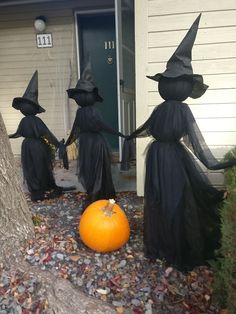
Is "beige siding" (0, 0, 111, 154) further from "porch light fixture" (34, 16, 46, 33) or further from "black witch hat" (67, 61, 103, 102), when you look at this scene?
"black witch hat" (67, 61, 103, 102)

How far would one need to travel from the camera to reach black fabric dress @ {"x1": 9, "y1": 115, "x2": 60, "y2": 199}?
425 centimetres

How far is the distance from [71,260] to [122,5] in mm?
3994

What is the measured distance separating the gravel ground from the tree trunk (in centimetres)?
13

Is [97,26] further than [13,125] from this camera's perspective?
No

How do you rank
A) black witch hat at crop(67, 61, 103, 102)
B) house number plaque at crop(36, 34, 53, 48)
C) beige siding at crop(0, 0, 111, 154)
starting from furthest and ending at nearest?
house number plaque at crop(36, 34, 53, 48) < beige siding at crop(0, 0, 111, 154) < black witch hat at crop(67, 61, 103, 102)

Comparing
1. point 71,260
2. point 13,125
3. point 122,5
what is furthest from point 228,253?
point 13,125

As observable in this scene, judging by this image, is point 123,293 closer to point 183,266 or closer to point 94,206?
point 183,266

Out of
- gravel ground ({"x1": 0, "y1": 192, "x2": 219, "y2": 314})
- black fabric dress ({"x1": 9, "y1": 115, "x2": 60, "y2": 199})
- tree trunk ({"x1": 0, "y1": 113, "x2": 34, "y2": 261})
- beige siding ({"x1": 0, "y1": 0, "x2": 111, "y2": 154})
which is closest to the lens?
gravel ground ({"x1": 0, "y1": 192, "x2": 219, "y2": 314})

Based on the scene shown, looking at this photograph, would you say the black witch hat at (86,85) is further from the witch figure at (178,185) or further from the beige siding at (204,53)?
the witch figure at (178,185)

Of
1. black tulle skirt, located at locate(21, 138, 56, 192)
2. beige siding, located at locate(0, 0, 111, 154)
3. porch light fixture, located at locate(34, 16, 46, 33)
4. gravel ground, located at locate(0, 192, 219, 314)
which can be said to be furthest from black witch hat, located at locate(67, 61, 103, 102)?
porch light fixture, located at locate(34, 16, 46, 33)

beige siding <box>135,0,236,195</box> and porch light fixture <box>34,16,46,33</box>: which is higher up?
porch light fixture <box>34,16,46,33</box>

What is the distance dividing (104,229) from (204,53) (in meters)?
2.48

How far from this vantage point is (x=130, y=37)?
219 inches

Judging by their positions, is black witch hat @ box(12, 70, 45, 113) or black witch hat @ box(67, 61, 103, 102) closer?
black witch hat @ box(67, 61, 103, 102)
